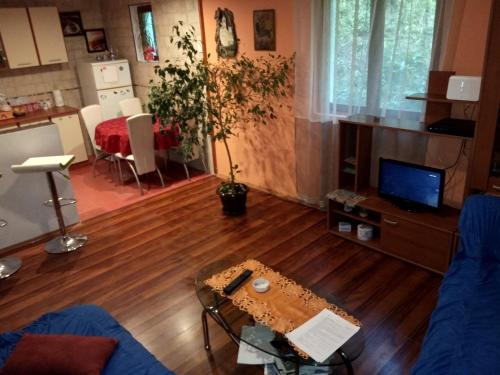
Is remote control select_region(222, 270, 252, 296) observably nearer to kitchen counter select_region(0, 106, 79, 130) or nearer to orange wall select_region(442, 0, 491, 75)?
orange wall select_region(442, 0, 491, 75)

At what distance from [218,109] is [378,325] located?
95.2 inches

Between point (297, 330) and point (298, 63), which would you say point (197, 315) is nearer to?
point (297, 330)

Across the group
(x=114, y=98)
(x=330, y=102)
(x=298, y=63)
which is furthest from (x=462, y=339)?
(x=114, y=98)

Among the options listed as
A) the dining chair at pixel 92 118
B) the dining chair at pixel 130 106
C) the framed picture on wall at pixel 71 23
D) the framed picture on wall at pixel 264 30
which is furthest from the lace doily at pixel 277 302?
the framed picture on wall at pixel 71 23

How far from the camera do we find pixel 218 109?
155 inches

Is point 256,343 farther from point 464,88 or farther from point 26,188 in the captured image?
point 26,188

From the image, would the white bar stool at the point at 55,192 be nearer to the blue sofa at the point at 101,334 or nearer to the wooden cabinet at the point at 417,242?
the blue sofa at the point at 101,334

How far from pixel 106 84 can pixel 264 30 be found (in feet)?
9.11

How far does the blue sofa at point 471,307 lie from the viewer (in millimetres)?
1718

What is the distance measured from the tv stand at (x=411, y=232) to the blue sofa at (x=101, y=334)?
197cm

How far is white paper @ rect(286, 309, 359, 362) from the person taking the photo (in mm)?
1787

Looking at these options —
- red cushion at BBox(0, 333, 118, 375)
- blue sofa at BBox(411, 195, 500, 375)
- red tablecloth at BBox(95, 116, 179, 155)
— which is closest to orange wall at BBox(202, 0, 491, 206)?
red tablecloth at BBox(95, 116, 179, 155)

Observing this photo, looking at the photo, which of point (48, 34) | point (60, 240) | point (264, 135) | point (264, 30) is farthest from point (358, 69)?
point (48, 34)

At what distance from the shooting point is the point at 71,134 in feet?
18.1
